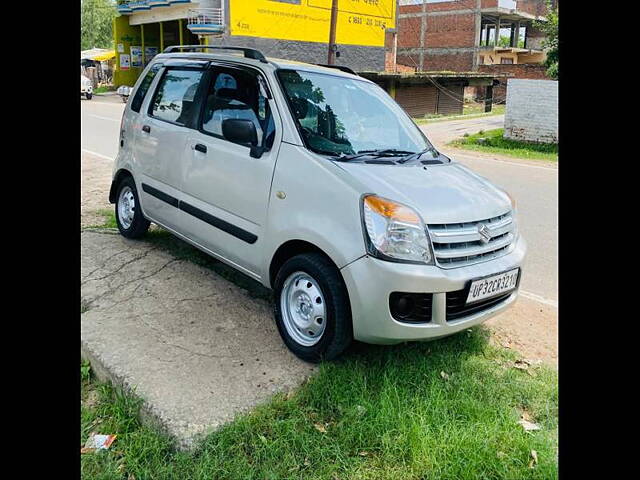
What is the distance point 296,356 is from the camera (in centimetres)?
372

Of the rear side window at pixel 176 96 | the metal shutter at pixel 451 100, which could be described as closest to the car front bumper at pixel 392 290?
the rear side window at pixel 176 96

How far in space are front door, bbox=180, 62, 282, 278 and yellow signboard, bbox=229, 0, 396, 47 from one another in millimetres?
21565

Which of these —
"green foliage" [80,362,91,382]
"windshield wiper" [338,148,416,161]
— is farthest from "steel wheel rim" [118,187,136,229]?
"windshield wiper" [338,148,416,161]

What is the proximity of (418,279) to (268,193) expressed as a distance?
1241 millimetres

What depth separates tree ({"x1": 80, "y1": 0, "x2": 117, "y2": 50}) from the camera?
166ft

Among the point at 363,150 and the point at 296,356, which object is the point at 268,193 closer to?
the point at 363,150

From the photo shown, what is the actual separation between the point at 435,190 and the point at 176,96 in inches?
105

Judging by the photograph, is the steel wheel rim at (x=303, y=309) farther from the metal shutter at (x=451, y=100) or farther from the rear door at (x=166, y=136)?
the metal shutter at (x=451, y=100)

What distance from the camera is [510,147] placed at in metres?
15.8

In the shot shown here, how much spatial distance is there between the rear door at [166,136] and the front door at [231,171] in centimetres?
17

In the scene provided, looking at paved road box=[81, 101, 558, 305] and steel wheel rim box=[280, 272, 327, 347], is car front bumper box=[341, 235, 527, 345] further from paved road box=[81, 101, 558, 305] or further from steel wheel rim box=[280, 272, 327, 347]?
paved road box=[81, 101, 558, 305]

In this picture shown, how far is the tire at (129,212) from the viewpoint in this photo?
562cm

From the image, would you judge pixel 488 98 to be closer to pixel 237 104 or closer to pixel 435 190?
pixel 237 104
